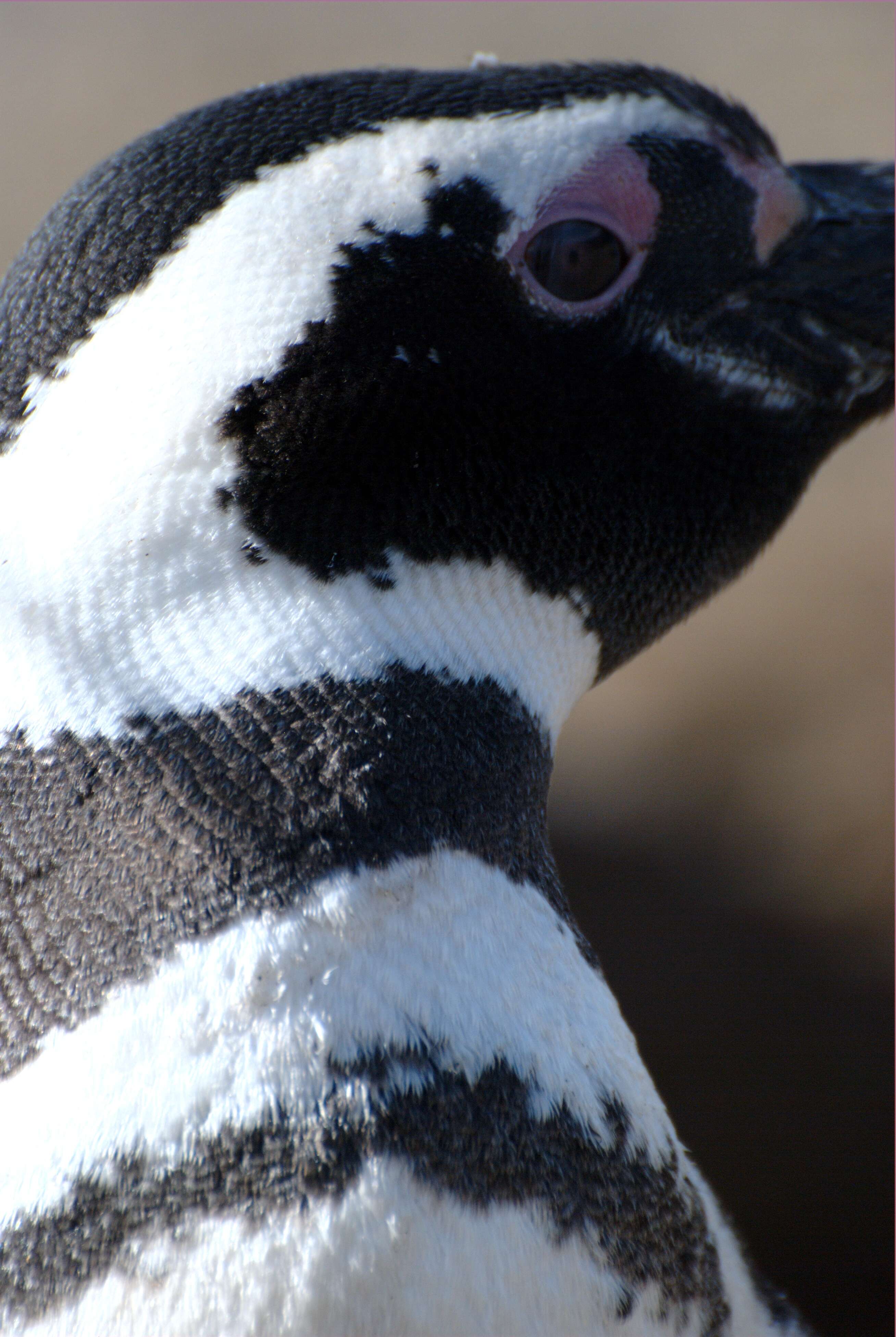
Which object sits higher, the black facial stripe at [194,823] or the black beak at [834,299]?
the black beak at [834,299]

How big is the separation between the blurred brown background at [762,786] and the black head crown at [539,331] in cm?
155

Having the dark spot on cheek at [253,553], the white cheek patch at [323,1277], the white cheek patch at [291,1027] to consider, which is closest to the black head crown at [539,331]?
the dark spot on cheek at [253,553]

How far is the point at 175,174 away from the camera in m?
0.66

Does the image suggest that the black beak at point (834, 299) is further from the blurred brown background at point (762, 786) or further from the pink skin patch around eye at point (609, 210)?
the blurred brown background at point (762, 786)

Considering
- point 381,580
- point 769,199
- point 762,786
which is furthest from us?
point 762,786

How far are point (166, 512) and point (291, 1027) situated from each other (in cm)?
Answer: 28

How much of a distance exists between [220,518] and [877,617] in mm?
2459

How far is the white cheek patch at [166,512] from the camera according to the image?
62 centimetres

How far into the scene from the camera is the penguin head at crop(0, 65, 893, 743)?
24.8 inches

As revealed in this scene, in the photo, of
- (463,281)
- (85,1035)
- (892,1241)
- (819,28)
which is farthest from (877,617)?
(85,1035)

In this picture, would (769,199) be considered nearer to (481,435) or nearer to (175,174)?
(481,435)

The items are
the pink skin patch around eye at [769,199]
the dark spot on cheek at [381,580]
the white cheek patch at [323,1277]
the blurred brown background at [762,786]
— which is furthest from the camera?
the blurred brown background at [762,786]

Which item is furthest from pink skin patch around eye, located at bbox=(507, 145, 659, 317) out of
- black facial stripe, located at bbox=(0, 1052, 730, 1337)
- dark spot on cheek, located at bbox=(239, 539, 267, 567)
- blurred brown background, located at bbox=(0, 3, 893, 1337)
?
blurred brown background, located at bbox=(0, 3, 893, 1337)

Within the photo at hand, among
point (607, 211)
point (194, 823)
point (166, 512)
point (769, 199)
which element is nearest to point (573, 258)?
point (607, 211)
